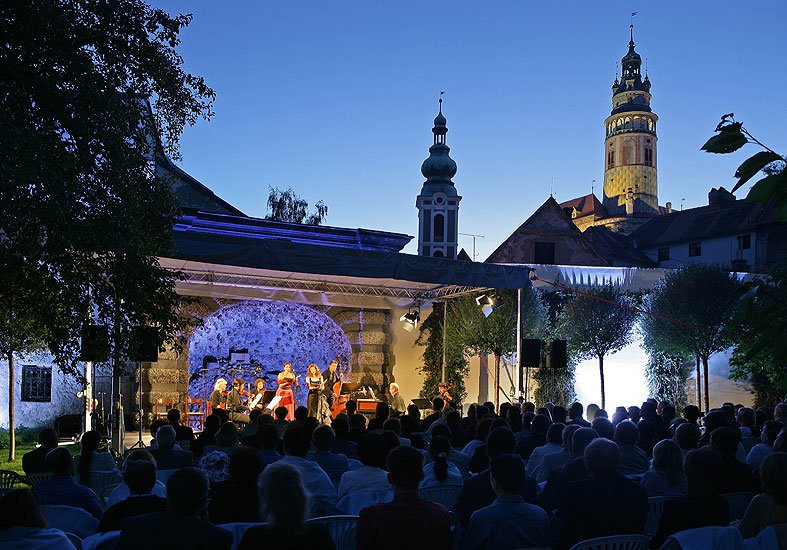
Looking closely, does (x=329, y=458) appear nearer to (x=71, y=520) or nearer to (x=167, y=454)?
(x=167, y=454)

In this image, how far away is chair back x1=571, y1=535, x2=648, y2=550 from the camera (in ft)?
10.9

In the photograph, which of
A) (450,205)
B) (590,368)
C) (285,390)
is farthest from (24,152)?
(450,205)

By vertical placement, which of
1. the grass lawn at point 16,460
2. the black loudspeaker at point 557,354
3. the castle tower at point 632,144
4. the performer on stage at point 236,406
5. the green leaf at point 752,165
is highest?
the castle tower at point 632,144

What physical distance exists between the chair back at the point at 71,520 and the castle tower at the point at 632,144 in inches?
3126

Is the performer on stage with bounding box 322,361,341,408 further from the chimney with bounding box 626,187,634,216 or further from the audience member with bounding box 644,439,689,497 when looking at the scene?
the chimney with bounding box 626,187,634,216

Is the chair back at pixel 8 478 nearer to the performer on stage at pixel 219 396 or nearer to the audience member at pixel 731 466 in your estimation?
the audience member at pixel 731 466

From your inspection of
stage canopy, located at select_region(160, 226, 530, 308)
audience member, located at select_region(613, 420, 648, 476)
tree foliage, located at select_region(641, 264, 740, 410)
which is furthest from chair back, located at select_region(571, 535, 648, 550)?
tree foliage, located at select_region(641, 264, 740, 410)

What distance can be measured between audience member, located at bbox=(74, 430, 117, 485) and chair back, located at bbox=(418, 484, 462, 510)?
8.45 feet

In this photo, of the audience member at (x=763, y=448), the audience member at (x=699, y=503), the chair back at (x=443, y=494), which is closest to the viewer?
the audience member at (x=699, y=503)

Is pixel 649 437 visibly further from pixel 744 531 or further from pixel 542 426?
pixel 744 531

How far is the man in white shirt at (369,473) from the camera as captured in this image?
458cm

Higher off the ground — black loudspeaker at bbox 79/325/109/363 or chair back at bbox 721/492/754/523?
black loudspeaker at bbox 79/325/109/363

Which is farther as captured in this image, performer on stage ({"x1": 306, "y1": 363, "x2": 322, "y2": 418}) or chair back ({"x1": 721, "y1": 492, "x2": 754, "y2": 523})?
performer on stage ({"x1": 306, "y1": 363, "x2": 322, "y2": 418})

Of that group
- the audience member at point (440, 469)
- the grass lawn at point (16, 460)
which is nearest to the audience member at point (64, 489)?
the audience member at point (440, 469)
